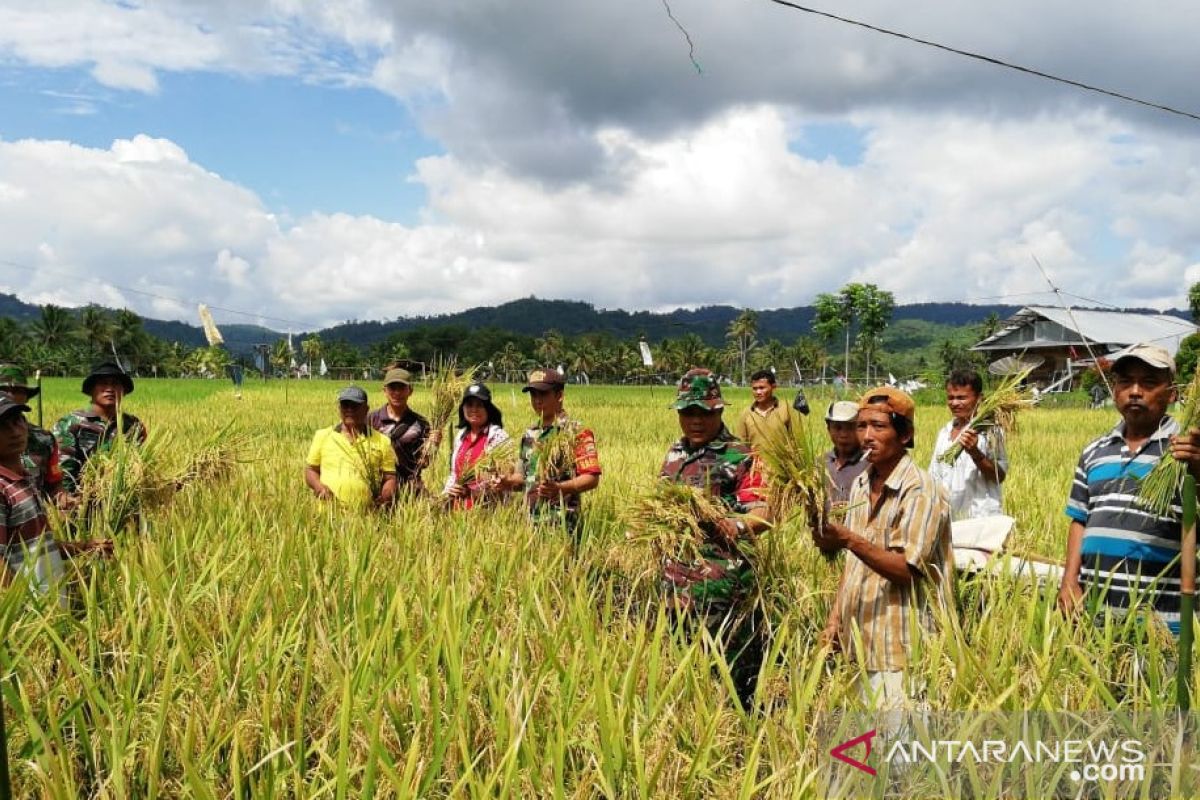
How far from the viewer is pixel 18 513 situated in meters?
2.45

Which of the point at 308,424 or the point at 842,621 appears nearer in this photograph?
the point at 842,621

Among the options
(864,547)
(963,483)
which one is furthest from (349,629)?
(963,483)

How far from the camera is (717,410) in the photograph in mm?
2998

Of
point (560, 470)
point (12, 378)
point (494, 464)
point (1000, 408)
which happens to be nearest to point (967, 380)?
point (1000, 408)

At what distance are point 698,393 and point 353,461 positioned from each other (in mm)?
2053

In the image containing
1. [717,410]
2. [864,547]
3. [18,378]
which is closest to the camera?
[864,547]

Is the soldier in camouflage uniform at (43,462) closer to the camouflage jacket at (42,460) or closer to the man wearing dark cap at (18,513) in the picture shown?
the camouflage jacket at (42,460)

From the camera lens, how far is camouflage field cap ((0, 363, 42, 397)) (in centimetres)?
365

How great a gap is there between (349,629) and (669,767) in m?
→ 1.05

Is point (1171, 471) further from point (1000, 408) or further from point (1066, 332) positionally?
point (1066, 332)

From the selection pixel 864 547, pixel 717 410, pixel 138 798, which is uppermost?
pixel 717 410

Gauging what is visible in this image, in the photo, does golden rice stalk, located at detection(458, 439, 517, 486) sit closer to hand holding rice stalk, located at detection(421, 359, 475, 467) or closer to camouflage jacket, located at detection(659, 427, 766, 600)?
hand holding rice stalk, located at detection(421, 359, 475, 467)

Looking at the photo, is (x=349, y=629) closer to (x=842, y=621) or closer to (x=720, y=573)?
(x=720, y=573)

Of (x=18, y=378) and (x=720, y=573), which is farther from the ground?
(x=18, y=378)
